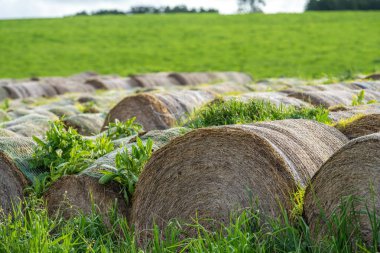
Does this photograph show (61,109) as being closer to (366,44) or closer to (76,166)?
(76,166)

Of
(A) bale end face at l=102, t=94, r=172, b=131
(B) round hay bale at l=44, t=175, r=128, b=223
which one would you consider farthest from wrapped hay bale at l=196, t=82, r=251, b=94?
(B) round hay bale at l=44, t=175, r=128, b=223

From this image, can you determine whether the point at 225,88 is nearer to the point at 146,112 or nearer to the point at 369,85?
the point at 369,85

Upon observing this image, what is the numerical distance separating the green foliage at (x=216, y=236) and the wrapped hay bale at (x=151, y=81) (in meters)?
18.0

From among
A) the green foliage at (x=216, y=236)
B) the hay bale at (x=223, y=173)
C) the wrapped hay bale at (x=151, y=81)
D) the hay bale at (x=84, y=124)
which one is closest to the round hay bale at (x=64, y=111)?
the hay bale at (x=84, y=124)

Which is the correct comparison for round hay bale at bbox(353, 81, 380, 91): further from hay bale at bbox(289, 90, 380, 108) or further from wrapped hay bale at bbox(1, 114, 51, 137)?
wrapped hay bale at bbox(1, 114, 51, 137)

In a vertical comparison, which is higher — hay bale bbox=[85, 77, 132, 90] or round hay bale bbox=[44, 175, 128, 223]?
round hay bale bbox=[44, 175, 128, 223]

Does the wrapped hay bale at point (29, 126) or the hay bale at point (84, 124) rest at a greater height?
the wrapped hay bale at point (29, 126)

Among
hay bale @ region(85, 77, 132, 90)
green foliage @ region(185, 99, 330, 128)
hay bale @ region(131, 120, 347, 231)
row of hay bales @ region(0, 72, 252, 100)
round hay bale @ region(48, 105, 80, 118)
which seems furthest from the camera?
hay bale @ region(85, 77, 132, 90)

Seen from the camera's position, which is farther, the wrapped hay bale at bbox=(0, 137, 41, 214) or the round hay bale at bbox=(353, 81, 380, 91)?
the round hay bale at bbox=(353, 81, 380, 91)

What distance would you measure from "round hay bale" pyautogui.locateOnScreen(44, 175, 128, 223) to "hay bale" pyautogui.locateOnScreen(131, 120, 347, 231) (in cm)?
54

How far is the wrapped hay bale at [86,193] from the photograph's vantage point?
7.34 metres

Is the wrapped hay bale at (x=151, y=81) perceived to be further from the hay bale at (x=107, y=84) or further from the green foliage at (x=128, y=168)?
the green foliage at (x=128, y=168)

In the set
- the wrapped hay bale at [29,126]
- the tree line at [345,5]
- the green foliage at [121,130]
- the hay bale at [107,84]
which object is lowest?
the tree line at [345,5]

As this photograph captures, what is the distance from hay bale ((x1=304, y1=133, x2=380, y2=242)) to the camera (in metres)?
5.45
